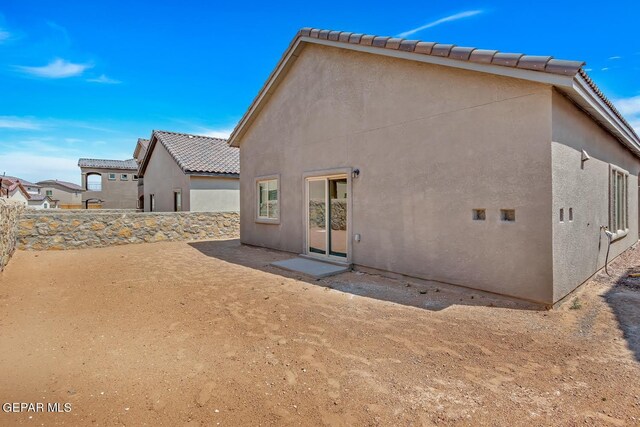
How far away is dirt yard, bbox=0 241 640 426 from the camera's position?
2592mm

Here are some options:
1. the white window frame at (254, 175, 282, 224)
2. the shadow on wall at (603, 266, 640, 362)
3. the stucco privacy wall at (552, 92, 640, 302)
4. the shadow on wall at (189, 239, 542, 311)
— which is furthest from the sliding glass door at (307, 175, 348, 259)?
the shadow on wall at (603, 266, 640, 362)

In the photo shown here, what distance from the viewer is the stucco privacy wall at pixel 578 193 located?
16.9 feet

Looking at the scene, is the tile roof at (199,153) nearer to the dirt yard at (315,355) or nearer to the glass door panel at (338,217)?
the glass door panel at (338,217)

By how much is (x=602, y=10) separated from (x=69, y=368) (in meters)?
11.8

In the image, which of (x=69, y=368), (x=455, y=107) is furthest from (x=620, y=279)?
(x=69, y=368)

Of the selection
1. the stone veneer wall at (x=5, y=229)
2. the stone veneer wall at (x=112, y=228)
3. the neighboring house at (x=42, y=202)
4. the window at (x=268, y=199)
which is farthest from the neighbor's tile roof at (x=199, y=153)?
the neighboring house at (x=42, y=202)

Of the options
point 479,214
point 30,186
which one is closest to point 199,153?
point 479,214

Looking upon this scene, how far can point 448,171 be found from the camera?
19.9 ft

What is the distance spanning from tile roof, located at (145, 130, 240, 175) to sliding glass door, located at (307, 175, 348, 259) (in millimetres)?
10162

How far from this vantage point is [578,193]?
6016mm

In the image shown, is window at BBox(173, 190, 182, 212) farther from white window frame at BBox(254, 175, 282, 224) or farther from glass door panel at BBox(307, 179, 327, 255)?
glass door panel at BBox(307, 179, 327, 255)

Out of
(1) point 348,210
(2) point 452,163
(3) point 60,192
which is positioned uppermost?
(3) point 60,192

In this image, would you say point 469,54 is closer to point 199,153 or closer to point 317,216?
point 317,216

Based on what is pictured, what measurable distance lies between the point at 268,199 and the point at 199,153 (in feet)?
32.8
